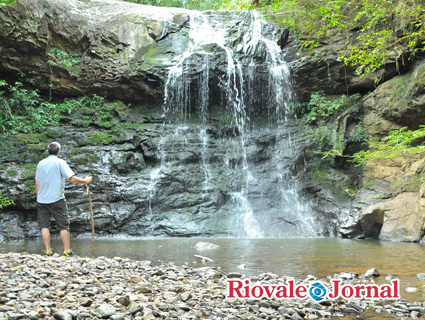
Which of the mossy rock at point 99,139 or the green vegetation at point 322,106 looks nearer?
the mossy rock at point 99,139

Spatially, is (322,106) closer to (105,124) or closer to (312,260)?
(105,124)

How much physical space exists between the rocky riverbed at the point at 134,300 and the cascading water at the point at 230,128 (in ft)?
25.3

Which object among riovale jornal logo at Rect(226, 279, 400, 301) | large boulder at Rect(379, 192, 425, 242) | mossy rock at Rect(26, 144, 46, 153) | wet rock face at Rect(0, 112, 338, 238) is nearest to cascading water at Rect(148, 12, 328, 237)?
wet rock face at Rect(0, 112, 338, 238)

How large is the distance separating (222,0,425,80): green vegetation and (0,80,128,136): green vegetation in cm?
666

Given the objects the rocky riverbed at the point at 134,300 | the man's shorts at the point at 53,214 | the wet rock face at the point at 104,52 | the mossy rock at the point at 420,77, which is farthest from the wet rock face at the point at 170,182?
the rocky riverbed at the point at 134,300

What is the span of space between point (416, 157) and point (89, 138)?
10.9m

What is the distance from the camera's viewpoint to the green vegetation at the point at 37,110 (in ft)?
42.6

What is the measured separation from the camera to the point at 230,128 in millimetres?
14484

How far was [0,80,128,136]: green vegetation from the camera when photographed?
42.6 ft

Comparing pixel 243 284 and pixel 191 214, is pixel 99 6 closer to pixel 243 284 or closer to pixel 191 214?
pixel 191 214

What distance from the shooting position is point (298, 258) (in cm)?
589

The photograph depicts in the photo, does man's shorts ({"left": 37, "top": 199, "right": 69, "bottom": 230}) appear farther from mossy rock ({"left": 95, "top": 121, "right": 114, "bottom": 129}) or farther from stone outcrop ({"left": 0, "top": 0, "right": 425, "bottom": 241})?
mossy rock ({"left": 95, "top": 121, "right": 114, "bottom": 129})

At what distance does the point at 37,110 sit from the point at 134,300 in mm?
12526

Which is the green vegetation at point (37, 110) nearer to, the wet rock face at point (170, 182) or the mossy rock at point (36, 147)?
the mossy rock at point (36, 147)
